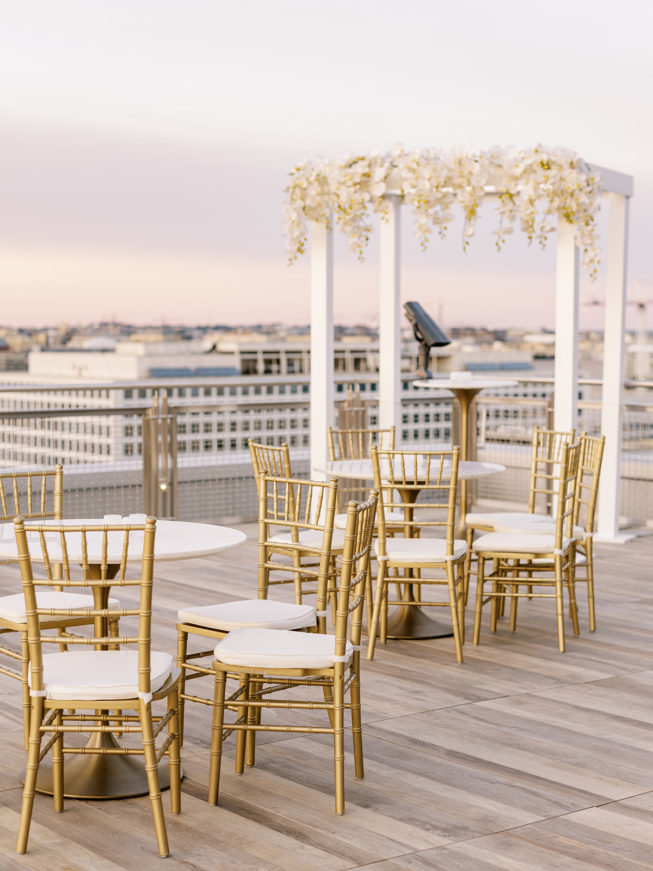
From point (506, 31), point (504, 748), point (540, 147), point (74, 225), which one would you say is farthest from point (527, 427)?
point (74, 225)

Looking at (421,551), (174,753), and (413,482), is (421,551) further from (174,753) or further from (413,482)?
(174,753)

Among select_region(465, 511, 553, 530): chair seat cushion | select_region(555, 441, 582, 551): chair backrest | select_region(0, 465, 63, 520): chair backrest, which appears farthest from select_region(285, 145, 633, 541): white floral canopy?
select_region(0, 465, 63, 520): chair backrest

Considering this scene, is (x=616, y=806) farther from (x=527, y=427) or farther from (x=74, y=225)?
(x=74, y=225)

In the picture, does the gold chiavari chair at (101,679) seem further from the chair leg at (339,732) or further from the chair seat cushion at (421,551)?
the chair seat cushion at (421,551)

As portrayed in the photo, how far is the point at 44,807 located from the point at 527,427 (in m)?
6.72

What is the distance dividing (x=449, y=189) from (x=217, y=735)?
170 inches

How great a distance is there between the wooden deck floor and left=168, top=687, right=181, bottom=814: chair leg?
6 centimetres

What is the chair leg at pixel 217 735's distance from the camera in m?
3.32

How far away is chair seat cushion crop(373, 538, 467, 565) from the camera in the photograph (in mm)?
5043

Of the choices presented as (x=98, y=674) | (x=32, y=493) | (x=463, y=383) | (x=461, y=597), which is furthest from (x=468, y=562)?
(x=32, y=493)

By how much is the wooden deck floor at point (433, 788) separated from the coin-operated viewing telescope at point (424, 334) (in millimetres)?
3717

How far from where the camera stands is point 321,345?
24.7 feet

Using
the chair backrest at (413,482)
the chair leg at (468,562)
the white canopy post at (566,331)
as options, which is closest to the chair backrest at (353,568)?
the chair backrest at (413,482)

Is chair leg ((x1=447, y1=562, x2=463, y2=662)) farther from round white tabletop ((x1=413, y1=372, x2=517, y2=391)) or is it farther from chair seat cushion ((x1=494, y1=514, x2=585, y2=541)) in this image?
round white tabletop ((x1=413, y1=372, x2=517, y2=391))
